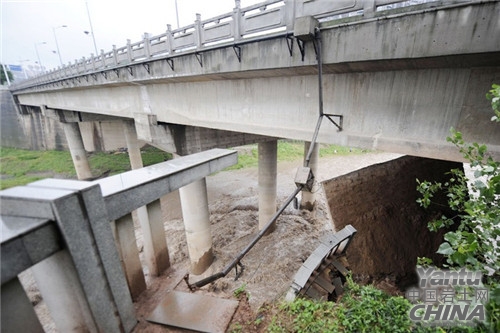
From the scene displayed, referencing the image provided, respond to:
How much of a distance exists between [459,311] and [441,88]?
3379mm

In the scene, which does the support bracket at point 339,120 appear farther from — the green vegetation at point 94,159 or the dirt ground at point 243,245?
the green vegetation at point 94,159

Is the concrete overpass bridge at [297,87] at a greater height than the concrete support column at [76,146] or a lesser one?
greater

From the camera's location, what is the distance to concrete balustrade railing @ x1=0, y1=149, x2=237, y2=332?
157 cm

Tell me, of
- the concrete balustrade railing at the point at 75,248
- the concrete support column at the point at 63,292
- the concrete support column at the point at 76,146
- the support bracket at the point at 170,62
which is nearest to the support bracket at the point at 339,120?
the concrete balustrade railing at the point at 75,248

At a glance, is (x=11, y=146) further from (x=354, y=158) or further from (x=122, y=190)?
(x=354, y=158)

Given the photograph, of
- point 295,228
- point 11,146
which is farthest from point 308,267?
point 11,146

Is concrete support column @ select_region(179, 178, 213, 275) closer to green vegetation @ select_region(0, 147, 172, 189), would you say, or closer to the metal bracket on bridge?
the metal bracket on bridge

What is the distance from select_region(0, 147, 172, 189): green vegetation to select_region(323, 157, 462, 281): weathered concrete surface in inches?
834

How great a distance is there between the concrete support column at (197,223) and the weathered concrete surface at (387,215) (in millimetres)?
5537

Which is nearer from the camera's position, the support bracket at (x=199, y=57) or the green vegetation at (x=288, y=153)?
the support bracket at (x=199, y=57)

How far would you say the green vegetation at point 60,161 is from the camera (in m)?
22.7

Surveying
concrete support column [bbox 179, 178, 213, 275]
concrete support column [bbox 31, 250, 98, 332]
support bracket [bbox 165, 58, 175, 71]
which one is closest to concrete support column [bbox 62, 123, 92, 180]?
concrete support column [bbox 179, 178, 213, 275]

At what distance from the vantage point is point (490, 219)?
8.09 feet

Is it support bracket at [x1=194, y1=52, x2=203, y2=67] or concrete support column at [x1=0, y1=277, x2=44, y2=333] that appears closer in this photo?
concrete support column at [x1=0, y1=277, x2=44, y2=333]
